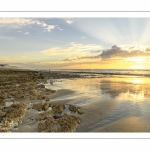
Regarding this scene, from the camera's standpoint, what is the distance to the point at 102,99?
42.7ft

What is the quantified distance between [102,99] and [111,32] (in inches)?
189
